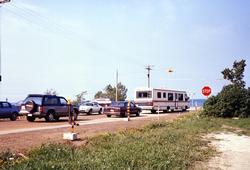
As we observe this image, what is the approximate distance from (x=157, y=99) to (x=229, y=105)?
1295 cm

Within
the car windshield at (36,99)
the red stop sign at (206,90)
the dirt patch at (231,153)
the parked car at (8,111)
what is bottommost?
the dirt patch at (231,153)

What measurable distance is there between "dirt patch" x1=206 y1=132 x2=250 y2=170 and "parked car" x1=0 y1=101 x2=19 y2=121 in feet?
62.5

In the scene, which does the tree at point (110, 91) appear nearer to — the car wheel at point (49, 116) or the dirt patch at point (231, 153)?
the car wheel at point (49, 116)

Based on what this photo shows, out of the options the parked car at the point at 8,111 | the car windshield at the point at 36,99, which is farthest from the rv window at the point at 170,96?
the car windshield at the point at 36,99

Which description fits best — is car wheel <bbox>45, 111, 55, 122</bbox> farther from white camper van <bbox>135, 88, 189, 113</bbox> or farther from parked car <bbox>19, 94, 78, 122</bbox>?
white camper van <bbox>135, 88, 189, 113</bbox>

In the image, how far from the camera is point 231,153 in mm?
13039

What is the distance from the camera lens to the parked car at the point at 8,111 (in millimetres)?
31516

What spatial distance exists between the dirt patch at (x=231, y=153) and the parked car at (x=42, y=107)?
1220 cm

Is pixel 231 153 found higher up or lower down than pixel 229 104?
lower down

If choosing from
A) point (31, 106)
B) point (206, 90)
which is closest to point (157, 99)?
point (206, 90)

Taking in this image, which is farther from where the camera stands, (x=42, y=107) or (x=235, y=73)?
(x=235, y=73)

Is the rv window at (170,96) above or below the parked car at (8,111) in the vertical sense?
above

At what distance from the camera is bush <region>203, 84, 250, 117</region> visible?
3120cm

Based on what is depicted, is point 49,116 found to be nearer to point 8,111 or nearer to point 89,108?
point 8,111
